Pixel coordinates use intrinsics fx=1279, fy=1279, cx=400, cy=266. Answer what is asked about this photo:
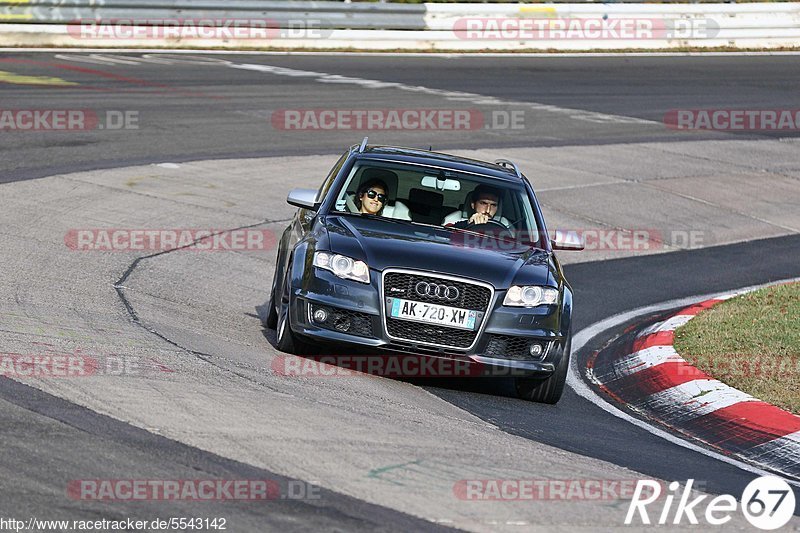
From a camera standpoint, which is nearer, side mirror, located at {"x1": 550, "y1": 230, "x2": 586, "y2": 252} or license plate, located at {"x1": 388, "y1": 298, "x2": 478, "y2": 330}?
license plate, located at {"x1": 388, "y1": 298, "x2": 478, "y2": 330}

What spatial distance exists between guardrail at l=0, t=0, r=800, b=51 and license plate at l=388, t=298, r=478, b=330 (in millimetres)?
20778

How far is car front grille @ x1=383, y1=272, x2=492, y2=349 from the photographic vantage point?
844cm

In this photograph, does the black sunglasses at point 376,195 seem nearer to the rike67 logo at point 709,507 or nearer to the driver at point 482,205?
the driver at point 482,205

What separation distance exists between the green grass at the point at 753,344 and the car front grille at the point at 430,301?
225 cm

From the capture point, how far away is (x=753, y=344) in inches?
418

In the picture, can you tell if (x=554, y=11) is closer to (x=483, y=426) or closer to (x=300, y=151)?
(x=300, y=151)

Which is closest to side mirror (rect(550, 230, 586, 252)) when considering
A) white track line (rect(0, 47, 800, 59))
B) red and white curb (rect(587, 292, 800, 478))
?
red and white curb (rect(587, 292, 800, 478))

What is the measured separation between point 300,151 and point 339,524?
46.2ft

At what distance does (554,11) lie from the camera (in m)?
31.4

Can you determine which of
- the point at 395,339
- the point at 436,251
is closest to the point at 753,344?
the point at 436,251

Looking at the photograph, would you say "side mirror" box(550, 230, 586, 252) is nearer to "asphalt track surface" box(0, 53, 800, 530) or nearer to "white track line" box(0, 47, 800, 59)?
"asphalt track surface" box(0, 53, 800, 530)

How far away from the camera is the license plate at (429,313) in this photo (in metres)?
8.44

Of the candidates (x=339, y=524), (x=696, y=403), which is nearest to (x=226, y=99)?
(x=696, y=403)

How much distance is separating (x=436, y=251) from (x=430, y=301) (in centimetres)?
48
